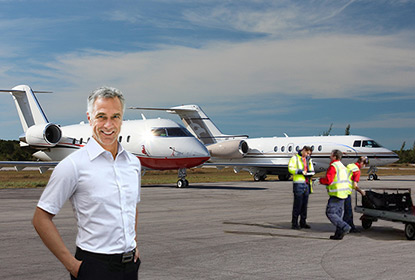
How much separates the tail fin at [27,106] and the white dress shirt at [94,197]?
2870cm

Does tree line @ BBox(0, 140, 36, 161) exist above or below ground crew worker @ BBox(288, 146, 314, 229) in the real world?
below

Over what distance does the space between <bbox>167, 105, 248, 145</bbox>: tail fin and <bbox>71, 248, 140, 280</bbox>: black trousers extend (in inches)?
1408

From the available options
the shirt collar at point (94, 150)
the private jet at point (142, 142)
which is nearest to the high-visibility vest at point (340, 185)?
the shirt collar at point (94, 150)

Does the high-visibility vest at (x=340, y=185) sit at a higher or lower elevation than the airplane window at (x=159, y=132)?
lower

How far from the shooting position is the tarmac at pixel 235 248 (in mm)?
6709

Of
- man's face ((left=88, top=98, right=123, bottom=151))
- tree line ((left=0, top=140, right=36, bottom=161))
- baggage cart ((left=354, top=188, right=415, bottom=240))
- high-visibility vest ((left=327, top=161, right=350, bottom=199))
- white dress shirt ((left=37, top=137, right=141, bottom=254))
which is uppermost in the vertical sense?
man's face ((left=88, top=98, right=123, bottom=151))

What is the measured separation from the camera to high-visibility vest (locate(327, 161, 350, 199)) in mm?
9688

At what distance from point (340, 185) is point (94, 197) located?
7630mm

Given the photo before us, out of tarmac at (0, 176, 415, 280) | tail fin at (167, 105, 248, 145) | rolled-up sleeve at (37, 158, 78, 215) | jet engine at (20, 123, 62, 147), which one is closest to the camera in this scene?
rolled-up sleeve at (37, 158, 78, 215)

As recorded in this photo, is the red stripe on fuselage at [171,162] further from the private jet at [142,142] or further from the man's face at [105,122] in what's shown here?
the man's face at [105,122]

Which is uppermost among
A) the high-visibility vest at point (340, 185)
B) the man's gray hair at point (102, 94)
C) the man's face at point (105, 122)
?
the man's gray hair at point (102, 94)

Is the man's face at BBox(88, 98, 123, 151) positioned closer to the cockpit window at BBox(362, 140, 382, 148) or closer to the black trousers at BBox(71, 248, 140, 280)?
the black trousers at BBox(71, 248, 140, 280)

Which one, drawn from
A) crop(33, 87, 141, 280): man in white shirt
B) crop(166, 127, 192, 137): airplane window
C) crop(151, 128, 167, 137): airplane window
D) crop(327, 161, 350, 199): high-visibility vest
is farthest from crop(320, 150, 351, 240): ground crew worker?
crop(151, 128, 167, 137): airplane window

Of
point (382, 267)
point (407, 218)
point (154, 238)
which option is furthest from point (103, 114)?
point (407, 218)
